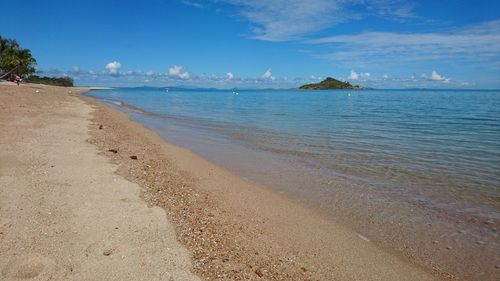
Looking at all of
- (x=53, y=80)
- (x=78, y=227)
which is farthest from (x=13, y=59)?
(x=78, y=227)

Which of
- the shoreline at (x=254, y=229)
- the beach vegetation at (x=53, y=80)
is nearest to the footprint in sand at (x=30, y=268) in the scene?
the shoreline at (x=254, y=229)

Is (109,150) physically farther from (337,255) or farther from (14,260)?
(337,255)

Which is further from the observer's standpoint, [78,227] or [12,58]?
[12,58]

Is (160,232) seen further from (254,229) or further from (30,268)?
(30,268)

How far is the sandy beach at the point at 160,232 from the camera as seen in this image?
4562 mm

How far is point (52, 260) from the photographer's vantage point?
449 centimetres

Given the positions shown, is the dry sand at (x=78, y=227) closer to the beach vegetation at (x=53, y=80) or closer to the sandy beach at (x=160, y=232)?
the sandy beach at (x=160, y=232)

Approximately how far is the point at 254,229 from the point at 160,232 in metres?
1.68

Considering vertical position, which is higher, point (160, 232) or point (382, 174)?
point (160, 232)

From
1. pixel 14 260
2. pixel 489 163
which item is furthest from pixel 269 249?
pixel 489 163

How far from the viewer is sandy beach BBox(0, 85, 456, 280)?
4.56 m

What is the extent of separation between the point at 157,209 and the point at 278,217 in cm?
240

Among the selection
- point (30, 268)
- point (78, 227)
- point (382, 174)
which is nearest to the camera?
point (30, 268)

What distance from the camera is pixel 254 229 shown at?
620 centimetres
